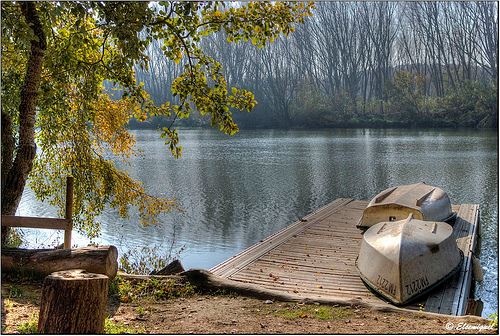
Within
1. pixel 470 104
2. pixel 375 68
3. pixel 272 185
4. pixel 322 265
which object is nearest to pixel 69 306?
pixel 322 265

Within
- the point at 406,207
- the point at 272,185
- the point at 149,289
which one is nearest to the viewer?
the point at 149,289

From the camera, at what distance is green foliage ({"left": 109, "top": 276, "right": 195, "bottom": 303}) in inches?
236

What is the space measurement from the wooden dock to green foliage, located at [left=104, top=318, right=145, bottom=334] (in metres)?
2.22

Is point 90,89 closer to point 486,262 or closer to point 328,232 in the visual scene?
point 328,232

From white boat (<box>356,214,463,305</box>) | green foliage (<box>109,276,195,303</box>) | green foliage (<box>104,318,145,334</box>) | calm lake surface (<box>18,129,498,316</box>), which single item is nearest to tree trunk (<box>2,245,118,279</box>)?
green foliage (<box>109,276,195,303</box>)

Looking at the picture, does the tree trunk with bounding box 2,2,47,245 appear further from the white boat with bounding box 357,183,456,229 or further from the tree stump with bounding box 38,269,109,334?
the white boat with bounding box 357,183,456,229

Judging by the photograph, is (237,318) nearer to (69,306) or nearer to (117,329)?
(117,329)

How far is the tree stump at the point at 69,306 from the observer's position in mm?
3883

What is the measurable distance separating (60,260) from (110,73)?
2413 millimetres

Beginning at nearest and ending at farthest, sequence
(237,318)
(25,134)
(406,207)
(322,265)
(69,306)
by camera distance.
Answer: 1. (69,306)
2. (237,318)
3. (25,134)
4. (322,265)
5. (406,207)

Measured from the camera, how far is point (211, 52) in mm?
60125

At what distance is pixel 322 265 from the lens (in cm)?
895

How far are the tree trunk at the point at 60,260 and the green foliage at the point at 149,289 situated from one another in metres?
0.18

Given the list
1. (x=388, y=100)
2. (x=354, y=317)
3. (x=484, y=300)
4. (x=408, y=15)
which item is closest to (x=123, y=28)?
Answer: (x=354, y=317)
